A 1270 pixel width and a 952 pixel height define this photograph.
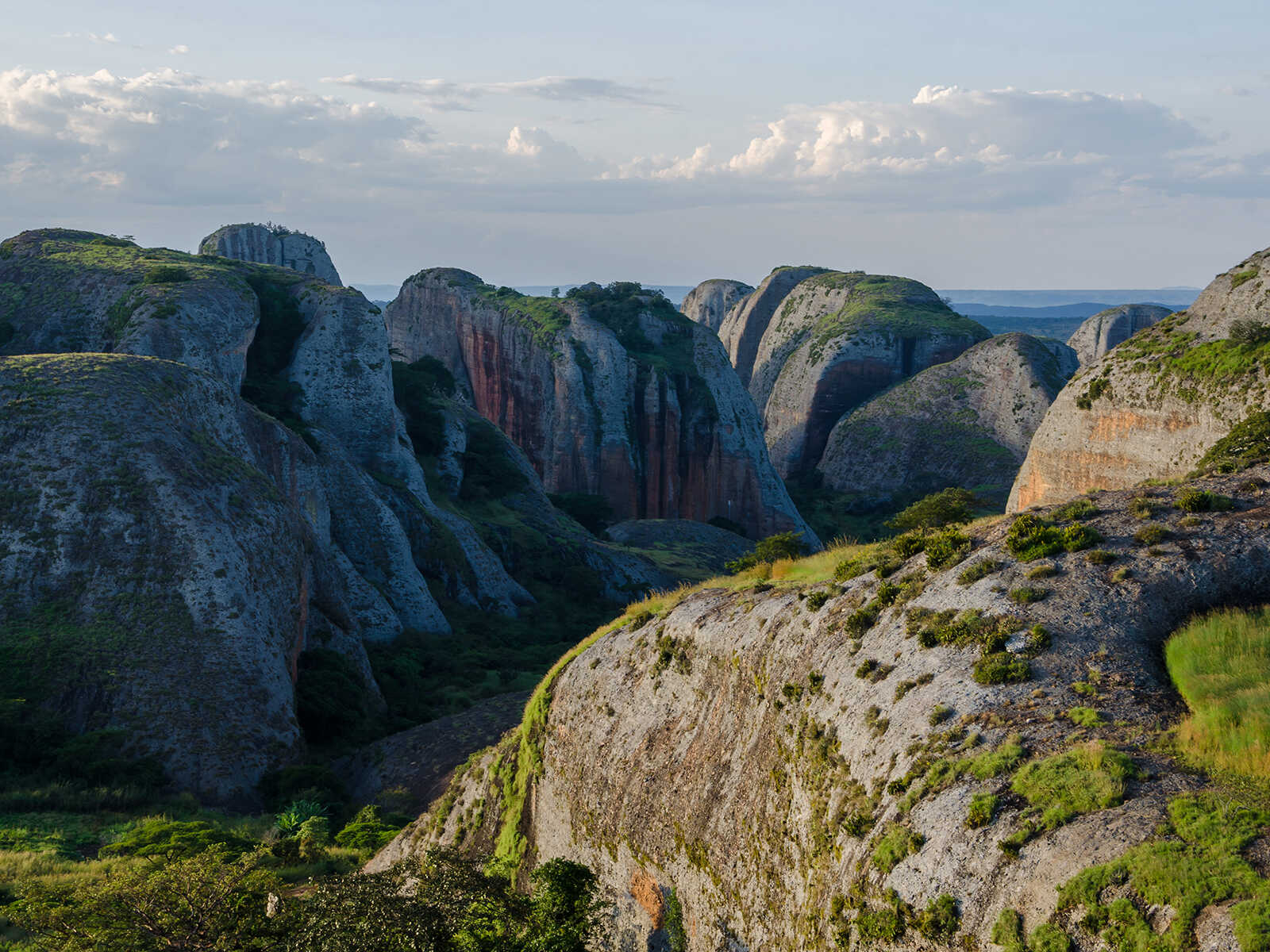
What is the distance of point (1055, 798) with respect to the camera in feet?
43.7

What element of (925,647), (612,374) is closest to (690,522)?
(612,374)

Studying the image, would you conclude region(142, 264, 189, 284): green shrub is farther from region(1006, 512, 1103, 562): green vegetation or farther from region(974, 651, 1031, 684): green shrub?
region(974, 651, 1031, 684): green shrub

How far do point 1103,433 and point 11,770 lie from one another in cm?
4007

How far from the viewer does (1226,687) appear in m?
15.1

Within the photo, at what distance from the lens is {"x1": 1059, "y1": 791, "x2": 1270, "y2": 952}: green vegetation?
35.3 ft

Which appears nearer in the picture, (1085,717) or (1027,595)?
(1085,717)

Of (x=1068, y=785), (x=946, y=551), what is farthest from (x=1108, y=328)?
(x=1068, y=785)

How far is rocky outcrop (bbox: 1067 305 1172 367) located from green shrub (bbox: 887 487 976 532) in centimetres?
13355

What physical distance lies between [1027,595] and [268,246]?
112 m

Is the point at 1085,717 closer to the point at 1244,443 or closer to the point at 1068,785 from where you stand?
the point at 1068,785

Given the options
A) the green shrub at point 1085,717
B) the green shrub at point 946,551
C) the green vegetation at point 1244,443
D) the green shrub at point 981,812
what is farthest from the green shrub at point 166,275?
the green shrub at point 981,812

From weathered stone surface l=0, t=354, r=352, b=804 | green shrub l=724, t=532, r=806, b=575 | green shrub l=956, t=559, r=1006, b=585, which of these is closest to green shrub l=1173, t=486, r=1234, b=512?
green shrub l=956, t=559, r=1006, b=585

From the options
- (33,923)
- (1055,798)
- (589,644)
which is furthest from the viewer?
(589,644)

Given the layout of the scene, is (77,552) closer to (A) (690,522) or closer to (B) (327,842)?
(B) (327,842)
